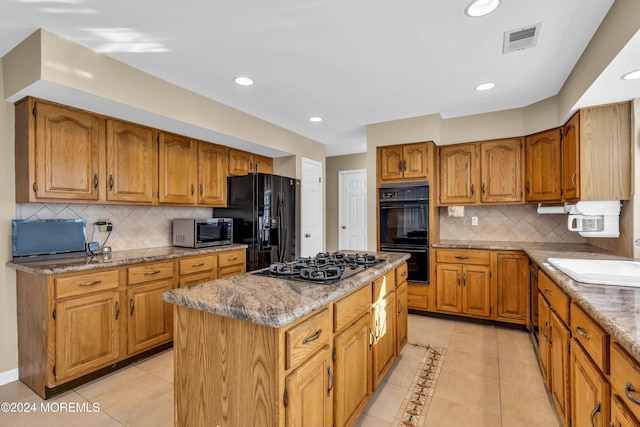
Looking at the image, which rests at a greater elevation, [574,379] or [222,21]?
[222,21]

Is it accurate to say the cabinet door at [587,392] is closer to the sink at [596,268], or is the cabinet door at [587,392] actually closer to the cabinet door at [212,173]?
the sink at [596,268]

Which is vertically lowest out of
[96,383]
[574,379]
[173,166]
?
[96,383]

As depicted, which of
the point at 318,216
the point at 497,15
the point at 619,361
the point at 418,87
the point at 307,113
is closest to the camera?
the point at 619,361

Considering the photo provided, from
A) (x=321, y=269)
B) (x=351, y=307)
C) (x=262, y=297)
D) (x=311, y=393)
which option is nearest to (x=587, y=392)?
(x=351, y=307)

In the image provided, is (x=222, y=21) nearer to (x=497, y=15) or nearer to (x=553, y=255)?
(x=497, y=15)

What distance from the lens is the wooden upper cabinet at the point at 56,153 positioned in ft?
7.45

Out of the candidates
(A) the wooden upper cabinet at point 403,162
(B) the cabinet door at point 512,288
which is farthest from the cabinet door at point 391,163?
(B) the cabinet door at point 512,288

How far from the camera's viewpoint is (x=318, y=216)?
16.4 feet

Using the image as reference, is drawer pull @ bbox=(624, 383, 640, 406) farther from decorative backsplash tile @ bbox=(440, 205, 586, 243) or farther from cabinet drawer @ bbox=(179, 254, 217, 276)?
decorative backsplash tile @ bbox=(440, 205, 586, 243)

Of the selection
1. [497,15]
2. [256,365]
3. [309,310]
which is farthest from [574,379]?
[497,15]

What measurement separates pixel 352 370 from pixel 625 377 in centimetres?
110

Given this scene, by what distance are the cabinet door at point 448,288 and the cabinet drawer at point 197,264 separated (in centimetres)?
258

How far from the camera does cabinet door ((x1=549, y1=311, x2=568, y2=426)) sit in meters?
1.63

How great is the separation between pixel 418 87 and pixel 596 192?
1729 mm
